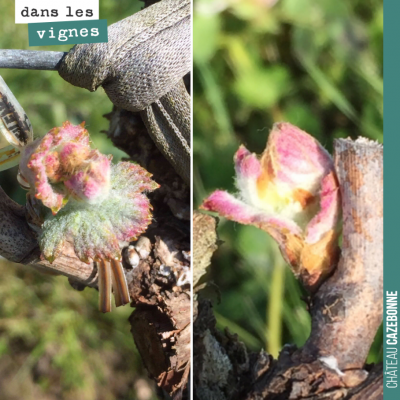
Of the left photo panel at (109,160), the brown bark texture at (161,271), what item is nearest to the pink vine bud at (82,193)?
the left photo panel at (109,160)

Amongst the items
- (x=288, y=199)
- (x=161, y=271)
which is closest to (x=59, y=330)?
(x=161, y=271)

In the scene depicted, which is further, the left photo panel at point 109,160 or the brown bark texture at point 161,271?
the brown bark texture at point 161,271

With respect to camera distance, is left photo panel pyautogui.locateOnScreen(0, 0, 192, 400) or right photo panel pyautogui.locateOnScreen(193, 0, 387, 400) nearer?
left photo panel pyautogui.locateOnScreen(0, 0, 192, 400)

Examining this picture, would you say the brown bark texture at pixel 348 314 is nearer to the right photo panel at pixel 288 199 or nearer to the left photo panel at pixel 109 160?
the right photo panel at pixel 288 199

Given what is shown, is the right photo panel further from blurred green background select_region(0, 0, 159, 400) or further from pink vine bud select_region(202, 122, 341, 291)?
blurred green background select_region(0, 0, 159, 400)

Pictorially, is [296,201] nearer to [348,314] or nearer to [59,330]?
[348,314]

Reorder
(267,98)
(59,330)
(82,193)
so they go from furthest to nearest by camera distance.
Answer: (59,330) → (267,98) → (82,193)

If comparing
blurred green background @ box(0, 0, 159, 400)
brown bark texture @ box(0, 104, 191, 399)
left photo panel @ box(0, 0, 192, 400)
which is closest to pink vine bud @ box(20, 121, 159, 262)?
left photo panel @ box(0, 0, 192, 400)

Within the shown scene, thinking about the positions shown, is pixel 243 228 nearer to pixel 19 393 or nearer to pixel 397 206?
pixel 397 206
